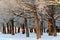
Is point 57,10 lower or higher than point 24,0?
lower

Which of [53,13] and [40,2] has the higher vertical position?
[40,2]

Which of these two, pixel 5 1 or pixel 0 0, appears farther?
pixel 0 0

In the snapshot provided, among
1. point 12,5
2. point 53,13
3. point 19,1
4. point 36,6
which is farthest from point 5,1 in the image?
point 53,13

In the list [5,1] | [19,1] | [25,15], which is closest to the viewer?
[19,1]

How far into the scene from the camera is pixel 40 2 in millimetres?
22281

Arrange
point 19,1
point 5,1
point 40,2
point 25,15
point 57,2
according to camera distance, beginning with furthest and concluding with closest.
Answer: point 25,15
point 5,1
point 19,1
point 40,2
point 57,2

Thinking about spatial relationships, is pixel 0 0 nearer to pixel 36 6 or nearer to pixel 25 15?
pixel 25 15

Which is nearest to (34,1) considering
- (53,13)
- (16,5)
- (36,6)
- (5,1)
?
(36,6)

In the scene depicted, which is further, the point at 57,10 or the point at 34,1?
the point at 57,10

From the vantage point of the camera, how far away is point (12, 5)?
85.7ft

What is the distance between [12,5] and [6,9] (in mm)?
1634

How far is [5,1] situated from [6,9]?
1636 millimetres

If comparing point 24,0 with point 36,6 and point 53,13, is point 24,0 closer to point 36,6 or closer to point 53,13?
point 36,6

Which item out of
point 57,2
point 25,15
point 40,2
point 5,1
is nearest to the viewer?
point 57,2
